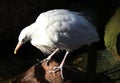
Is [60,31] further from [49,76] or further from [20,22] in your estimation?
[20,22]

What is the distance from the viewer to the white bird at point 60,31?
5.02m

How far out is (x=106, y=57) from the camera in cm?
668

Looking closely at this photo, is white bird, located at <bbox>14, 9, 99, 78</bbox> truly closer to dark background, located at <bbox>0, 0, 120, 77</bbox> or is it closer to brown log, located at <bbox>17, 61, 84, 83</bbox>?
brown log, located at <bbox>17, 61, 84, 83</bbox>

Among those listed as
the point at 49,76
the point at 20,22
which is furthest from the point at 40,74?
the point at 20,22

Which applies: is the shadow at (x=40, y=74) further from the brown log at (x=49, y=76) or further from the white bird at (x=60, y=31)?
the white bird at (x=60, y=31)

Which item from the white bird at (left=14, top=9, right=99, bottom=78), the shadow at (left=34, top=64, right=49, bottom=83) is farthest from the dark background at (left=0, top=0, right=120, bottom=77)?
the white bird at (left=14, top=9, right=99, bottom=78)

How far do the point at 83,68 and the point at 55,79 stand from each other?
1.34m

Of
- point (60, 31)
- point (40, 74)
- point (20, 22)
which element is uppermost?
point (60, 31)

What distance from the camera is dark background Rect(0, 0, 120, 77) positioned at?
21.4 feet

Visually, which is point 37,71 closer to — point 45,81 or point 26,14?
point 45,81

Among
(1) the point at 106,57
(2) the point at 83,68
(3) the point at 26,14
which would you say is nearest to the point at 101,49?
(1) the point at 106,57

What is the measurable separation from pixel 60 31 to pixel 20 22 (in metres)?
1.77

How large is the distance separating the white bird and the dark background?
4.21 feet

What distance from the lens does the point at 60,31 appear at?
504cm
